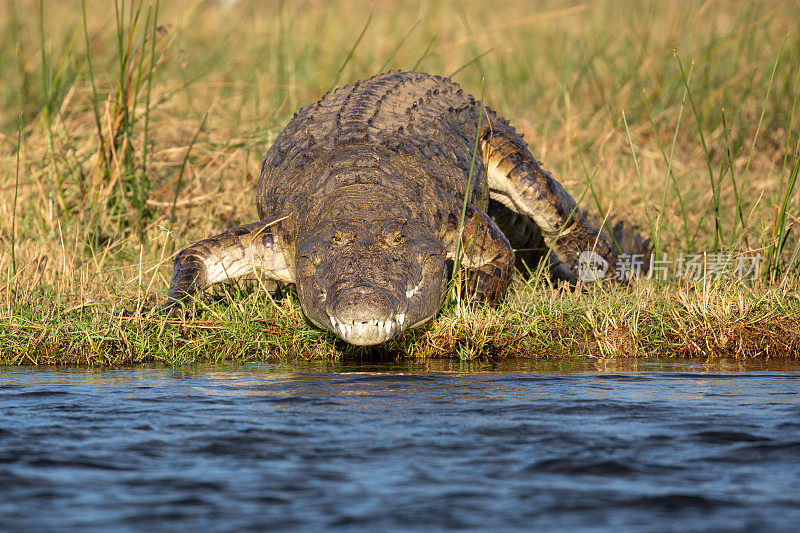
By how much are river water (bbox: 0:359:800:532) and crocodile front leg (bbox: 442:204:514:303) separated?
107cm

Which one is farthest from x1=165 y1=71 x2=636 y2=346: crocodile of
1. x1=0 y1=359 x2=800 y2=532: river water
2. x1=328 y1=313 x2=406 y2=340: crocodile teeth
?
x1=0 y1=359 x2=800 y2=532: river water

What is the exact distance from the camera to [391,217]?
4.82 meters

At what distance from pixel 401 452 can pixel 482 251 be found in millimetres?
2463

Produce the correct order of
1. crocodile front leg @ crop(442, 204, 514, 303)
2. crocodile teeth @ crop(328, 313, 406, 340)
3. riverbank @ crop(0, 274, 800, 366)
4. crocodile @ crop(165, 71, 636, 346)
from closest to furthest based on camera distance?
crocodile teeth @ crop(328, 313, 406, 340)
crocodile @ crop(165, 71, 636, 346)
riverbank @ crop(0, 274, 800, 366)
crocodile front leg @ crop(442, 204, 514, 303)

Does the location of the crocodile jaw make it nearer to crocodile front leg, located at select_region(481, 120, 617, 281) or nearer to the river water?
the river water

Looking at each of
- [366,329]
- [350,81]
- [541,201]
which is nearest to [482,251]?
[541,201]

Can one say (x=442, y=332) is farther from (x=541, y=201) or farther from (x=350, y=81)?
(x=350, y=81)

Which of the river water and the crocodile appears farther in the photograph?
the crocodile

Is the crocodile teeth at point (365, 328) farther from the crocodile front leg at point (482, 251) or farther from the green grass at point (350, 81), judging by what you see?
the crocodile front leg at point (482, 251)

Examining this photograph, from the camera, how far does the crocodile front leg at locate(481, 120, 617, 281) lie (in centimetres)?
636

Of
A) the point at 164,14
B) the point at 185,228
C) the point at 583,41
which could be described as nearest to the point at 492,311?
the point at 185,228

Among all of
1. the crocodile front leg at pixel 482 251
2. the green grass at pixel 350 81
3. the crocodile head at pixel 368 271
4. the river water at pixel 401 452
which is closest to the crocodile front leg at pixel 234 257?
the green grass at pixel 350 81

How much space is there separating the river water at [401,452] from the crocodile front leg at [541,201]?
2394mm

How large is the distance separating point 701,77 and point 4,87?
6.19m
